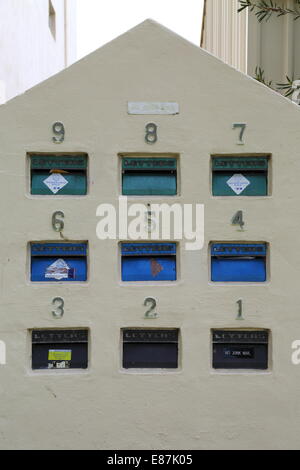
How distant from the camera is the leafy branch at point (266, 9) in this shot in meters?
5.17

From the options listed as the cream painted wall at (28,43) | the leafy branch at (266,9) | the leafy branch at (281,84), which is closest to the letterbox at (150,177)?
the leafy branch at (281,84)

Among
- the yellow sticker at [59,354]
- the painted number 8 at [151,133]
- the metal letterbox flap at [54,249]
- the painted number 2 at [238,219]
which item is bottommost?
the yellow sticker at [59,354]

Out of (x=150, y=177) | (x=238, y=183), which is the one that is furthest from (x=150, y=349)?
Answer: (x=238, y=183)

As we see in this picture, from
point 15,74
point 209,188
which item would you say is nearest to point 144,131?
point 209,188

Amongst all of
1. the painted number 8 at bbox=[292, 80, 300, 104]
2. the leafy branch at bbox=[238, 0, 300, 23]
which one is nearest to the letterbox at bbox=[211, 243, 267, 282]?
the painted number 8 at bbox=[292, 80, 300, 104]

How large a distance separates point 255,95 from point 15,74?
3456mm

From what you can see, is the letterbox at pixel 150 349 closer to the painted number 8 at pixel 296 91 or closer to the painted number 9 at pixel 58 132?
the painted number 9 at pixel 58 132

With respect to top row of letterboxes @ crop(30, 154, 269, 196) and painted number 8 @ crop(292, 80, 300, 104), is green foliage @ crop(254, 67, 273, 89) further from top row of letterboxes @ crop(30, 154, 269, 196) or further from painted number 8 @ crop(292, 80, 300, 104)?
top row of letterboxes @ crop(30, 154, 269, 196)

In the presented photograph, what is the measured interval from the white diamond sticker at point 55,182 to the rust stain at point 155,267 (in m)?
0.80

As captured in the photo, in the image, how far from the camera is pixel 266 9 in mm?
5238

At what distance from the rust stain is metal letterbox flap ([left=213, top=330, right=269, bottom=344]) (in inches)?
22.0

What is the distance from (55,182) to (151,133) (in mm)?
729

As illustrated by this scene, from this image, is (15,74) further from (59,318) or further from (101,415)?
(101,415)

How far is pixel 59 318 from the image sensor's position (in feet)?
12.1
